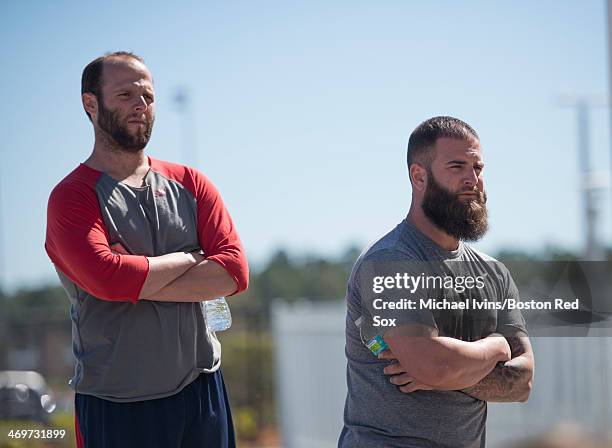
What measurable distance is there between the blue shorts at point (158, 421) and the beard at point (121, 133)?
2.15ft

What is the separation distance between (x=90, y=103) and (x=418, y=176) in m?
0.94

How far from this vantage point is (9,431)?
2992 mm

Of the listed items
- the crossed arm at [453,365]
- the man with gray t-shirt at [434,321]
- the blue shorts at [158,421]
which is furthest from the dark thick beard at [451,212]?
the blue shorts at [158,421]

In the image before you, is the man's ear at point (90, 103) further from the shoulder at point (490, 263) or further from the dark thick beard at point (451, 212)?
the shoulder at point (490, 263)

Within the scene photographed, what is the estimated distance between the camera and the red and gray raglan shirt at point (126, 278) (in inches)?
84.7

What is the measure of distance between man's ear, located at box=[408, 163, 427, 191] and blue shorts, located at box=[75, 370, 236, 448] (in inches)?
30.3

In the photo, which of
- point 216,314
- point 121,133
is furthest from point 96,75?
point 216,314

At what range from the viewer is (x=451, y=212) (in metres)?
2.24

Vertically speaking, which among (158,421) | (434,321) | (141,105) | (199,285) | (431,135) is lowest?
(158,421)

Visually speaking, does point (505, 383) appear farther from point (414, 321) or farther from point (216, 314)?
point (216, 314)

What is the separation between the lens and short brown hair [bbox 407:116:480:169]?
2.30m

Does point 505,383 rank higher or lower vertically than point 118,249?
lower

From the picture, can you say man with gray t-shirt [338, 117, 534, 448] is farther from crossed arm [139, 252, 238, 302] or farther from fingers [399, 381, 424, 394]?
crossed arm [139, 252, 238, 302]

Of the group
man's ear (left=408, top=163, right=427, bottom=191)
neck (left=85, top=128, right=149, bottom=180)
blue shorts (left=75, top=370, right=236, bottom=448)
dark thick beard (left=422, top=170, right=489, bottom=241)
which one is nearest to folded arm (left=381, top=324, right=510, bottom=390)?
dark thick beard (left=422, top=170, right=489, bottom=241)
